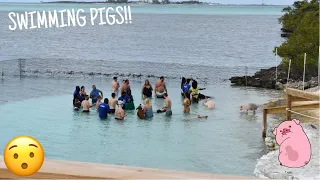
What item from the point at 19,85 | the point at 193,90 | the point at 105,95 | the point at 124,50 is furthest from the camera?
the point at 124,50

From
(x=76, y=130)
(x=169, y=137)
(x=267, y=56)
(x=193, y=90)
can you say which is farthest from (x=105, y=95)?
(x=267, y=56)

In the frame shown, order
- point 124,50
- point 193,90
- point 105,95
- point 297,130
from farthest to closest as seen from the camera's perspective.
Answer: point 124,50 < point 105,95 < point 193,90 < point 297,130

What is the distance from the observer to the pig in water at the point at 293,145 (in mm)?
2867

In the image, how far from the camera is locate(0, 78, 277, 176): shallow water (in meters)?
9.34

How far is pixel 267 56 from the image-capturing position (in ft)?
165

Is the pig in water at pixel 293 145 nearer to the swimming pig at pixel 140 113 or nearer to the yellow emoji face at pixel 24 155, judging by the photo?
the yellow emoji face at pixel 24 155

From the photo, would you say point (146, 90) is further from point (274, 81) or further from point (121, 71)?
point (121, 71)

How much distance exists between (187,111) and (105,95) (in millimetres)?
4429

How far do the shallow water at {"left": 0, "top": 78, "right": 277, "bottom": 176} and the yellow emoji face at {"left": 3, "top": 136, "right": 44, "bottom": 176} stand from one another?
670cm

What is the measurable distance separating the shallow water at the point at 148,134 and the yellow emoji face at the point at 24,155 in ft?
22.0

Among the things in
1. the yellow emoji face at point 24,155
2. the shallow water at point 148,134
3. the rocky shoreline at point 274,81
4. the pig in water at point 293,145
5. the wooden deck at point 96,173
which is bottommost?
the shallow water at point 148,134

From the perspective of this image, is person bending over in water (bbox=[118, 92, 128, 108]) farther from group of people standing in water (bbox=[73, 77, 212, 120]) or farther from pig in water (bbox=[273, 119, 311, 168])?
pig in water (bbox=[273, 119, 311, 168])

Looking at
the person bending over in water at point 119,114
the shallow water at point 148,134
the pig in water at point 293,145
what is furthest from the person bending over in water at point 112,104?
the pig in water at point 293,145

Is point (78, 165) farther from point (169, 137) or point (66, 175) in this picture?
point (169, 137)
